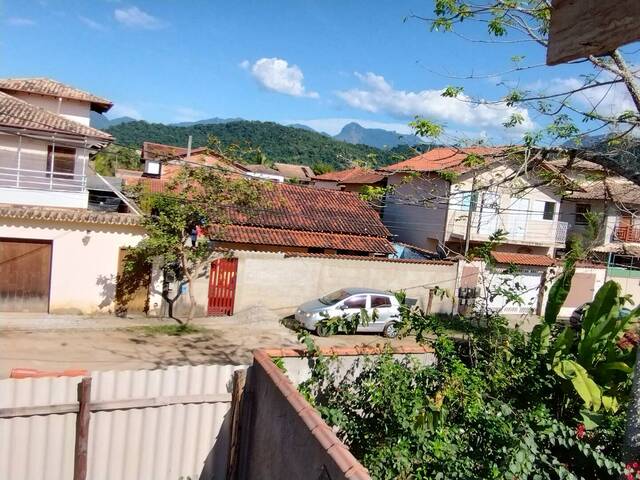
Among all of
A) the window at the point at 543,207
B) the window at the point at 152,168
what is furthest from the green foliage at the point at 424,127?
the window at the point at 152,168

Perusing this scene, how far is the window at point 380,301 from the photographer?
15438 millimetres

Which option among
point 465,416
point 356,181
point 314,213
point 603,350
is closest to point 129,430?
point 465,416

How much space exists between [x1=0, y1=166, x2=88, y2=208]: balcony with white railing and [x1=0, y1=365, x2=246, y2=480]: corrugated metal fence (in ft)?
41.8

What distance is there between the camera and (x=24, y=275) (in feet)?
46.5

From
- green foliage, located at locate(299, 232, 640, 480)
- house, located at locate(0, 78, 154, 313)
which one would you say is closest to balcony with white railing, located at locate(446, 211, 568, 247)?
house, located at locate(0, 78, 154, 313)

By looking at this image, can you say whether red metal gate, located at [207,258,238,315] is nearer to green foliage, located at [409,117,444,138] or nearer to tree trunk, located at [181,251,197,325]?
tree trunk, located at [181,251,197,325]

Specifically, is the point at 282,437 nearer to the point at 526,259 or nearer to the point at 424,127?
the point at 424,127

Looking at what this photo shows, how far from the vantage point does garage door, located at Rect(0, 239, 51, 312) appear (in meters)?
14.0

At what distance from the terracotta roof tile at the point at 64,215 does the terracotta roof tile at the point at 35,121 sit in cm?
246

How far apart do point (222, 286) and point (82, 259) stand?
4262 mm

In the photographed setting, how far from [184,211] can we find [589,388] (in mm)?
11526

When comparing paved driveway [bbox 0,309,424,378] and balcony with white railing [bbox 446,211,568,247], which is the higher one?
balcony with white railing [bbox 446,211,568,247]

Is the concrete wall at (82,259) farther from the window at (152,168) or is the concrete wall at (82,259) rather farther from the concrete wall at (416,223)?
the window at (152,168)

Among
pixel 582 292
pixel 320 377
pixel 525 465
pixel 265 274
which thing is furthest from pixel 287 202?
pixel 525 465
